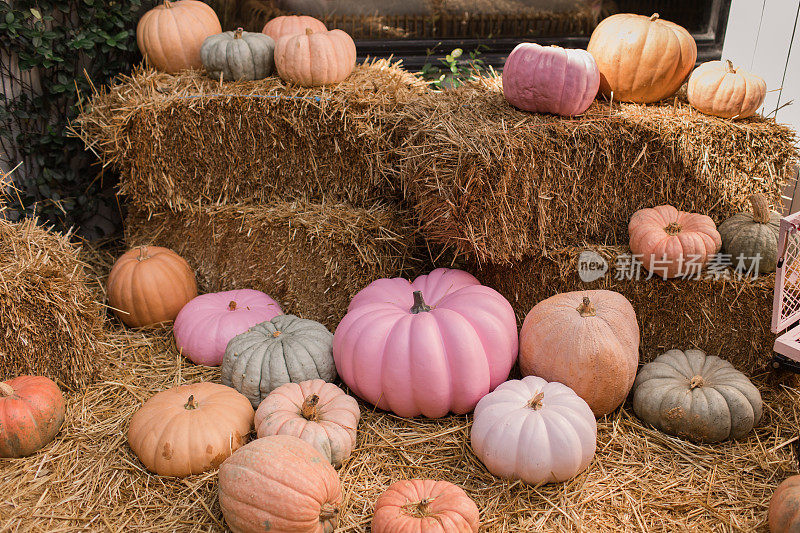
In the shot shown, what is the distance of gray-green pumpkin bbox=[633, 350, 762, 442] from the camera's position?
Result: 117 inches

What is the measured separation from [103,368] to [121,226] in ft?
5.84

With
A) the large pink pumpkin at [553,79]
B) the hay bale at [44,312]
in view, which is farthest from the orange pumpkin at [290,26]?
the hay bale at [44,312]

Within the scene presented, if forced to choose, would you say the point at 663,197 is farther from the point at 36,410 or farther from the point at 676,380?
the point at 36,410

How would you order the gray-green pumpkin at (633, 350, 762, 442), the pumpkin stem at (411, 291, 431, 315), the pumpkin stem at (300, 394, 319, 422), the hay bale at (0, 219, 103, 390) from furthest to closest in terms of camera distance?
the pumpkin stem at (411, 291, 431, 315), the hay bale at (0, 219, 103, 390), the gray-green pumpkin at (633, 350, 762, 442), the pumpkin stem at (300, 394, 319, 422)

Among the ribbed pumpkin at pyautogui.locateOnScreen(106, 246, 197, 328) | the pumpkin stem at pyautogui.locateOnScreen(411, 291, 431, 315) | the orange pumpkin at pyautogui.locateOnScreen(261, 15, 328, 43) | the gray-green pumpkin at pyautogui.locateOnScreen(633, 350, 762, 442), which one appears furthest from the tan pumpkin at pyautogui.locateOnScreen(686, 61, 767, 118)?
the ribbed pumpkin at pyautogui.locateOnScreen(106, 246, 197, 328)

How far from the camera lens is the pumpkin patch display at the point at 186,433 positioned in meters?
2.78

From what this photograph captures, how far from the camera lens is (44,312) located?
3158 mm

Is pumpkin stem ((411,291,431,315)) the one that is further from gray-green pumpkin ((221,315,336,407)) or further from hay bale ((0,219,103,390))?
hay bale ((0,219,103,390))

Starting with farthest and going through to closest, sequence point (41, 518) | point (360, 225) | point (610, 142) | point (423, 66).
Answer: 1. point (423, 66)
2. point (360, 225)
3. point (610, 142)
4. point (41, 518)

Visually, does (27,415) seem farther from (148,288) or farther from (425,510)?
(425,510)

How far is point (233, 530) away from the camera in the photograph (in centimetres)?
248

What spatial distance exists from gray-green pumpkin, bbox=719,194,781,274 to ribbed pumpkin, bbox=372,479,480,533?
1.89 m

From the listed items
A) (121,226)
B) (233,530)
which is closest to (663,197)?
(233,530)

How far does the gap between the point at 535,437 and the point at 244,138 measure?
7.80 feet
